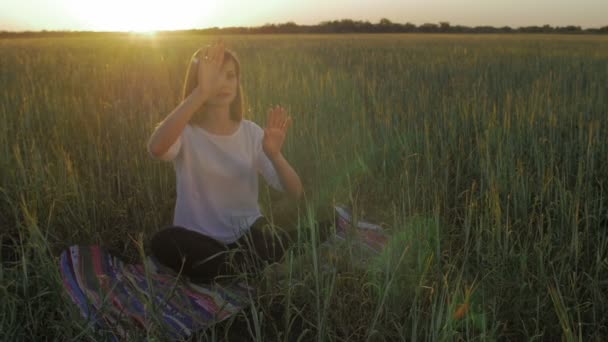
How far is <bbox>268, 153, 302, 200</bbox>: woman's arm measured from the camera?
2012 mm

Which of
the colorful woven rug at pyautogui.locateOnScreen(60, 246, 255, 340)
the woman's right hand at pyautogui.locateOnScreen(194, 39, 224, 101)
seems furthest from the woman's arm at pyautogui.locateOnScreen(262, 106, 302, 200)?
the colorful woven rug at pyautogui.locateOnScreen(60, 246, 255, 340)

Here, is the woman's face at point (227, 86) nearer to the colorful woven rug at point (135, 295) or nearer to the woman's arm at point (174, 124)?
the woman's arm at point (174, 124)

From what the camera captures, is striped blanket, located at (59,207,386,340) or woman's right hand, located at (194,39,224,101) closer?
striped blanket, located at (59,207,386,340)

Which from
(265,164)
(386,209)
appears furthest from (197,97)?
(386,209)

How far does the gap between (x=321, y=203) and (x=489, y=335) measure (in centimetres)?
124

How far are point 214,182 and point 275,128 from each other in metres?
0.35

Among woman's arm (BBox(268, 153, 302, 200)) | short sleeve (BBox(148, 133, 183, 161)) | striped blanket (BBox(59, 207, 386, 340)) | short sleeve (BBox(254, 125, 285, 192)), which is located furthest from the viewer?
short sleeve (BBox(254, 125, 285, 192))

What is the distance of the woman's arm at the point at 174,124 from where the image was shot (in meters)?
1.77

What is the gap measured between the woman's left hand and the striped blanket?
383 mm

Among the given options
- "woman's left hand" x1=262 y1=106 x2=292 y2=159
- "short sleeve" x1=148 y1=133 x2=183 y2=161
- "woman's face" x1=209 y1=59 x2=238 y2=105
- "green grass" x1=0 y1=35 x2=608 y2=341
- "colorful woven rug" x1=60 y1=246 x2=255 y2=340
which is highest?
"woman's face" x1=209 y1=59 x2=238 y2=105

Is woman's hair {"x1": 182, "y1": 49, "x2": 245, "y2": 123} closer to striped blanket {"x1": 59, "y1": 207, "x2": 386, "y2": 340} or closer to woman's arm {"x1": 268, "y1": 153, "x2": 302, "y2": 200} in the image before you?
woman's arm {"x1": 268, "y1": 153, "x2": 302, "y2": 200}

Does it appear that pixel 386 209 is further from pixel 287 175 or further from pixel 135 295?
pixel 135 295

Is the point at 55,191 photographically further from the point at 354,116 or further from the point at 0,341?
the point at 354,116

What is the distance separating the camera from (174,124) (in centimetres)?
180
